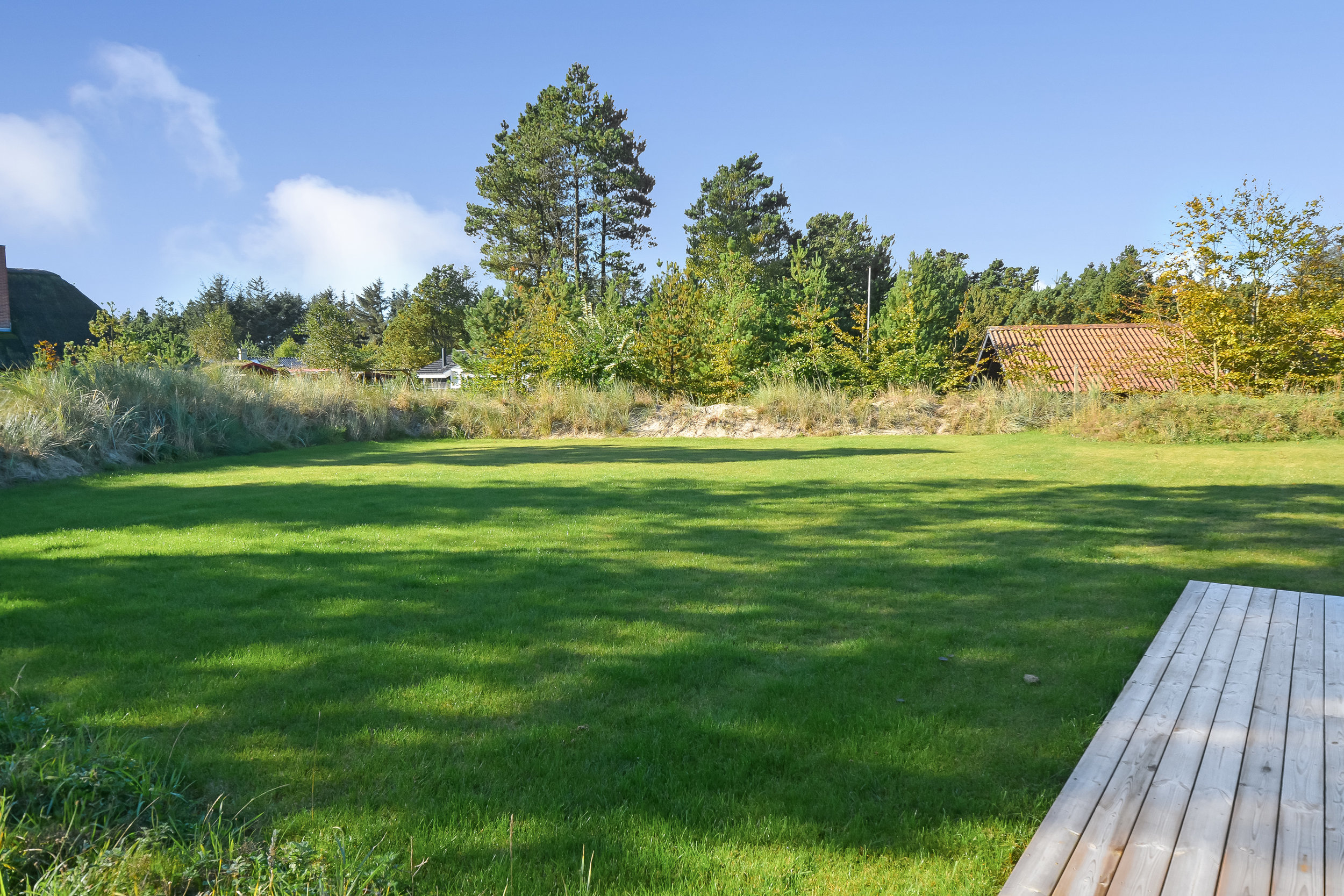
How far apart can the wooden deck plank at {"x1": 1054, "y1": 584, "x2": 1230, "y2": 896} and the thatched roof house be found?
37788 mm

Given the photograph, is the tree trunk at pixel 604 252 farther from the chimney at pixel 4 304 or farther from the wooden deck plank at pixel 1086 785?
the wooden deck plank at pixel 1086 785

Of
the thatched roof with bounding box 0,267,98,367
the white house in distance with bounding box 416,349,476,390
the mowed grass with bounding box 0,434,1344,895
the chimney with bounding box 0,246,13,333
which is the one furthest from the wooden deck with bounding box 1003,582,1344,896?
the white house in distance with bounding box 416,349,476,390

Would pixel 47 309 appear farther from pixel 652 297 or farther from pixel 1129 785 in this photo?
pixel 1129 785

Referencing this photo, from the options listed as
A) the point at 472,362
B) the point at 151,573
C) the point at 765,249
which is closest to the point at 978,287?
the point at 765,249

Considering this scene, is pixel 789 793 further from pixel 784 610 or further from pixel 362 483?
pixel 362 483

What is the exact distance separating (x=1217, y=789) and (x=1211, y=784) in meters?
0.03

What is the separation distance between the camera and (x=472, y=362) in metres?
19.6

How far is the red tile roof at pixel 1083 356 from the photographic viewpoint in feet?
56.7

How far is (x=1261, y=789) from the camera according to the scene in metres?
2.16

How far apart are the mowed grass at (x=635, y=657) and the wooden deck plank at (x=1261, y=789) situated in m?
0.44

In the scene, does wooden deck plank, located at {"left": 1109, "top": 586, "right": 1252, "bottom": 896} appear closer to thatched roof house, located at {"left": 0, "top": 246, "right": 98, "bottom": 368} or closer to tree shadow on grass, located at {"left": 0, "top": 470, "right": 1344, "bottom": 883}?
tree shadow on grass, located at {"left": 0, "top": 470, "right": 1344, "bottom": 883}

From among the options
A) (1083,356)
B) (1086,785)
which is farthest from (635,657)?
(1083,356)

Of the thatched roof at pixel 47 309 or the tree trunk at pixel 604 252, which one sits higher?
the tree trunk at pixel 604 252

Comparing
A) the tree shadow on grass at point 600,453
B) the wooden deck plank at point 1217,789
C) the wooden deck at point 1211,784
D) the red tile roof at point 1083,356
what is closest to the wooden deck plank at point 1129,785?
the wooden deck at point 1211,784
